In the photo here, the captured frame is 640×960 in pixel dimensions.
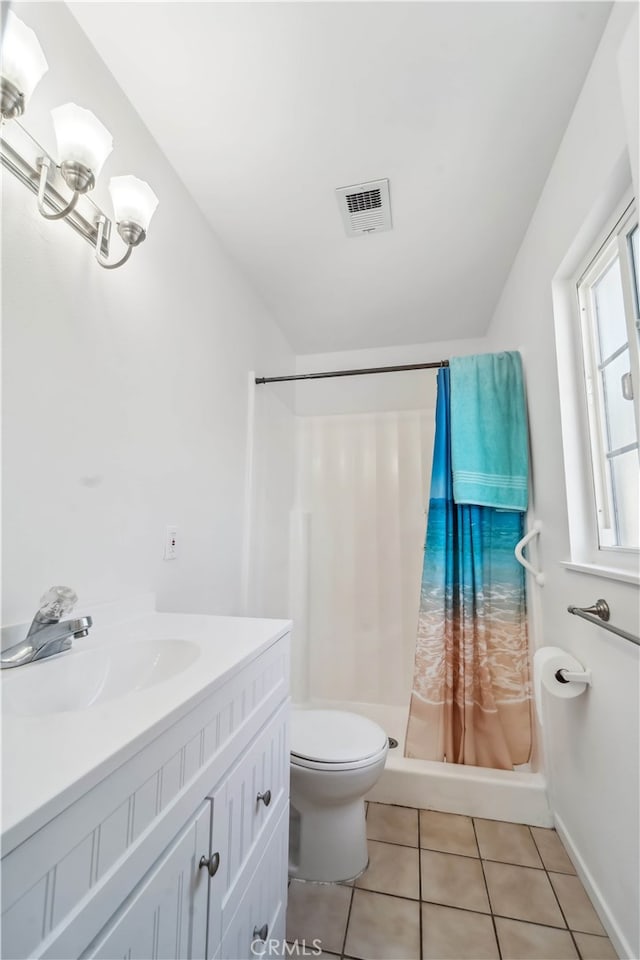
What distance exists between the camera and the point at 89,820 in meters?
0.44

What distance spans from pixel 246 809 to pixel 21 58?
1.51 m

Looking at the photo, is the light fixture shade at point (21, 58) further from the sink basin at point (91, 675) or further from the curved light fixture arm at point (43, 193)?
the sink basin at point (91, 675)

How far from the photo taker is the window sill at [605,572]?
0.96 meters

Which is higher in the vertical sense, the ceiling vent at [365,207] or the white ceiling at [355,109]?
the white ceiling at [355,109]

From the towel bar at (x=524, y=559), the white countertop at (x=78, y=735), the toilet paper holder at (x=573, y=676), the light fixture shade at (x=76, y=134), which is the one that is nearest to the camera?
the white countertop at (x=78, y=735)

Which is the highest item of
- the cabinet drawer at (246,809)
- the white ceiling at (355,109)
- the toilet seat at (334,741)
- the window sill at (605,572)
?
the white ceiling at (355,109)

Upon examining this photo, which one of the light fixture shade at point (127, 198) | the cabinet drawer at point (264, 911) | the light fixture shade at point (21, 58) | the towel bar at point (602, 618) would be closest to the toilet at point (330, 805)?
the cabinet drawer at point (264, 911)

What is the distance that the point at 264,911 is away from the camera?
2.93 feet

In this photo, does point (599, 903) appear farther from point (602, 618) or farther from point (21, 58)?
point (21, 58)

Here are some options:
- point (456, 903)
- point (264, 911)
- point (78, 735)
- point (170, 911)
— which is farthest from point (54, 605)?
point (456, 903)

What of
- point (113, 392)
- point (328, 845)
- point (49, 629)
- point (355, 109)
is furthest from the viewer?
point (328, 845)

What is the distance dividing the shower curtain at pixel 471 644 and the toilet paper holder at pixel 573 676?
0.55 m

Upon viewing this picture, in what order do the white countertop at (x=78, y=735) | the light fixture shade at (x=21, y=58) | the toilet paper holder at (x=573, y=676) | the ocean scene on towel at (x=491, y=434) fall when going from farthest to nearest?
the ocean scene on towel at (x=491, y=434)
the toilet paper holder at (x=573, y=676)
the light fixture shade at (x=21, y=58)
the white countertop at (x=78, y=735)

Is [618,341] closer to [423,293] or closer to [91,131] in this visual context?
[423,293]
